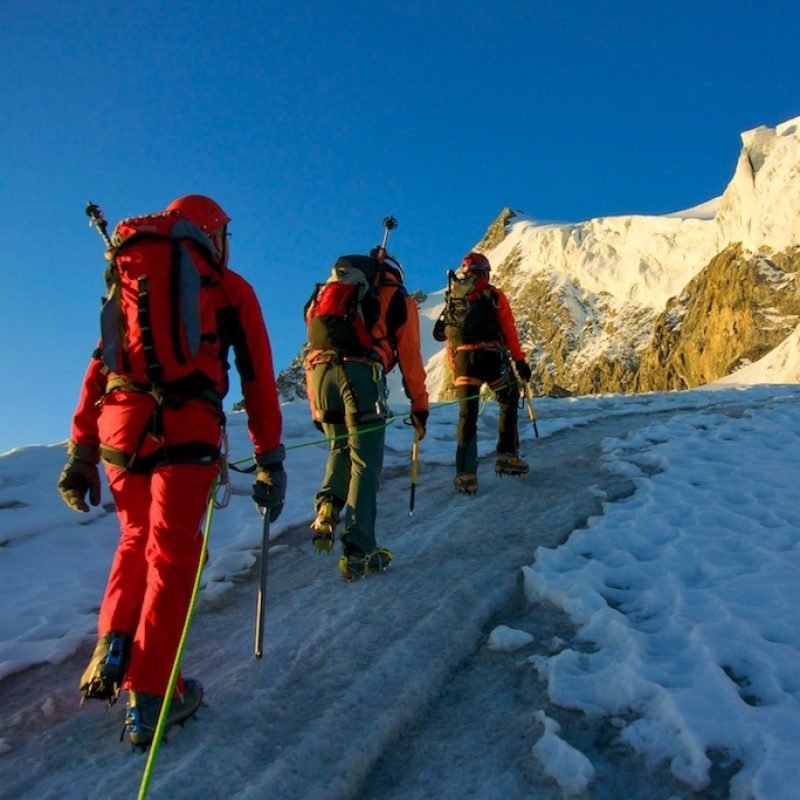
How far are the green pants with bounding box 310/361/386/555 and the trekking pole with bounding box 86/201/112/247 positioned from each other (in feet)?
5.64

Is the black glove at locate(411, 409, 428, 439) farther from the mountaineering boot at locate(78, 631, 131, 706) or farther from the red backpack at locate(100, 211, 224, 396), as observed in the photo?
the mountaineering boot at locate(78, 631, 131, 706)

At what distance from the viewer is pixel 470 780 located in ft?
7.98

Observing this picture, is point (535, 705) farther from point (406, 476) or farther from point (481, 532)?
point (406, 476)

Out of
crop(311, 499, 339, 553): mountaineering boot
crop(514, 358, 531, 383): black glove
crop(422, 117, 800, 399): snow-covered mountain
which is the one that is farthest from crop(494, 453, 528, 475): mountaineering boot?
crop(422, 117, 800, 399): snow-covered mountain

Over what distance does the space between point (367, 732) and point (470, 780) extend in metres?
0.48

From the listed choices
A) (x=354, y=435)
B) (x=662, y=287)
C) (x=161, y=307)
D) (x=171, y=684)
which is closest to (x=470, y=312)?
(x=354, y=435)

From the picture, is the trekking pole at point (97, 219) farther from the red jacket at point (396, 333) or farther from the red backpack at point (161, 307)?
the red jacket at point (396, 333)

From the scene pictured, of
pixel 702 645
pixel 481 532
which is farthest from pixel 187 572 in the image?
pixel 481 532

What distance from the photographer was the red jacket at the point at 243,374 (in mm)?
3189

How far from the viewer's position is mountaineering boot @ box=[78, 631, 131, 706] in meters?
2.81

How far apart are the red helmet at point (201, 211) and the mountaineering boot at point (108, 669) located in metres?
1.99

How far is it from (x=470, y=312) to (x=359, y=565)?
3.31 metres

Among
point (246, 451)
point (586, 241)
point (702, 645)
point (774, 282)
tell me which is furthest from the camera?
point (586, 241)

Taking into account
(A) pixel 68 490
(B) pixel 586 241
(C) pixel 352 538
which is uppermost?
(B) pixel 586 241
